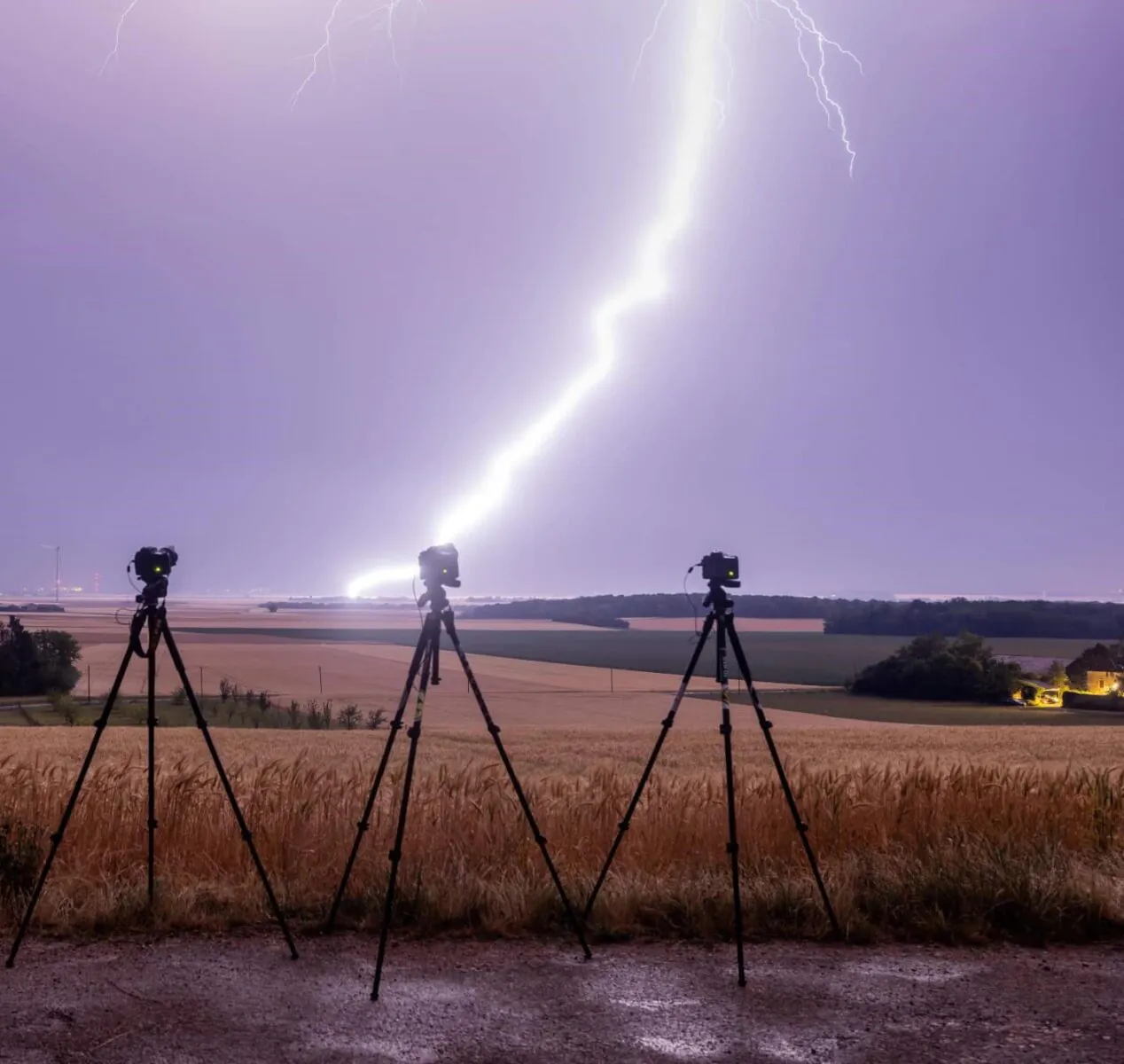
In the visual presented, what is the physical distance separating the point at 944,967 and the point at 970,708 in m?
70.6

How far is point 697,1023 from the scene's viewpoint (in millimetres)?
4680

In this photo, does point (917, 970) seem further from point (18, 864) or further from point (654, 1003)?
point (18, 864)

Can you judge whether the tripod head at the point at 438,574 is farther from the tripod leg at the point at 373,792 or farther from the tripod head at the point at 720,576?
the tripod head at the point at 720,576

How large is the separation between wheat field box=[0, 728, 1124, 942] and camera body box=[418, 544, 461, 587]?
1.96 m

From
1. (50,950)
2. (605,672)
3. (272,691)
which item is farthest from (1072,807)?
(605,672)

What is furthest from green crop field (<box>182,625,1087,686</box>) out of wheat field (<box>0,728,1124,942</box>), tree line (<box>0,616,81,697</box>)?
wheat field (<box>0,728,1124,942</box>)

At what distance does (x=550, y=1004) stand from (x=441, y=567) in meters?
2.57

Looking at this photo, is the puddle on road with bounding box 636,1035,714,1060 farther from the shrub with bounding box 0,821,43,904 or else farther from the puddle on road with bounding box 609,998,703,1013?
the shrub with bounding box 0,821,43,904

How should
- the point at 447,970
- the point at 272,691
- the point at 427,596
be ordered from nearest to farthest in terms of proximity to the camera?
the point at 447,970 → the point at 427,596 → the point at 272,691

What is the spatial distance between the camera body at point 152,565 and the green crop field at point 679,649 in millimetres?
83403

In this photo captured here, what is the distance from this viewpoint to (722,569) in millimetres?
6324

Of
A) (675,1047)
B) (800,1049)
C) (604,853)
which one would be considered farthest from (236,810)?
(800,1049)

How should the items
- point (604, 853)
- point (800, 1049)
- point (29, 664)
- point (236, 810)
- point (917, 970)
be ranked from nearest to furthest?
1. point (800, 1049)
2. point (917, 970)
3. point (236, 810)
4. point (604, 853)
5. point (29, 664)

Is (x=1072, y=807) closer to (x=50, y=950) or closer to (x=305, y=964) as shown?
(x=305, y=964)
